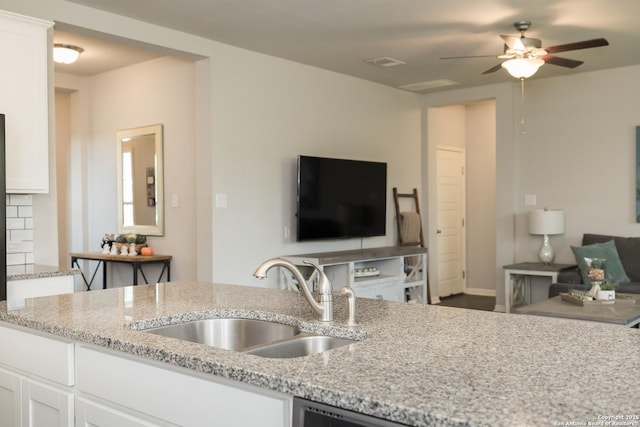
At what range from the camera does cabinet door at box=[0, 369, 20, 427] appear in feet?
6.72

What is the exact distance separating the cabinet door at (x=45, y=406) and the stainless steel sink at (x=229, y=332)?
1.20 feet

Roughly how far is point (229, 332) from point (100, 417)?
55cm

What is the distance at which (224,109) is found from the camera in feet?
17.2

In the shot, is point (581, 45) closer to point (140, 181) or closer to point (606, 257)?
point (606, 257)

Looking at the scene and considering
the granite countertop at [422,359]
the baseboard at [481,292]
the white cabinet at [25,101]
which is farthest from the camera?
the baseboard at [481,292]

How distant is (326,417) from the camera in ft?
3.87

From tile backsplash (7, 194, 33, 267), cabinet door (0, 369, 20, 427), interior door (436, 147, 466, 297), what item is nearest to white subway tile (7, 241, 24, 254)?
tile backsplash (7, 194, 33, 267)

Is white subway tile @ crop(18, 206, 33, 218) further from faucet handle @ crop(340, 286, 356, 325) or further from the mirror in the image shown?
faucet handle @ crop(340, 286, 356, 325)

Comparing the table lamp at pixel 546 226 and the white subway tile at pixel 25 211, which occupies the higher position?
the white subway tile at pixel 25 211

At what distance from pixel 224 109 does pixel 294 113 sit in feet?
2.95

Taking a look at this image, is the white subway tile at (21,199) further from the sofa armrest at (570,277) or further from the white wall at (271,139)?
the sofa armrest at (570,277)

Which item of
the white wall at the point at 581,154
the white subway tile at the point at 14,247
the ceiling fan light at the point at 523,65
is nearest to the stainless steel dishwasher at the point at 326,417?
the white subway tile at the point at 14,247

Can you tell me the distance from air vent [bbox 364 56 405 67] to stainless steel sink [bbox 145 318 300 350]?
4.12 meters

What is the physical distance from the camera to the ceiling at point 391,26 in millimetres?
4250
